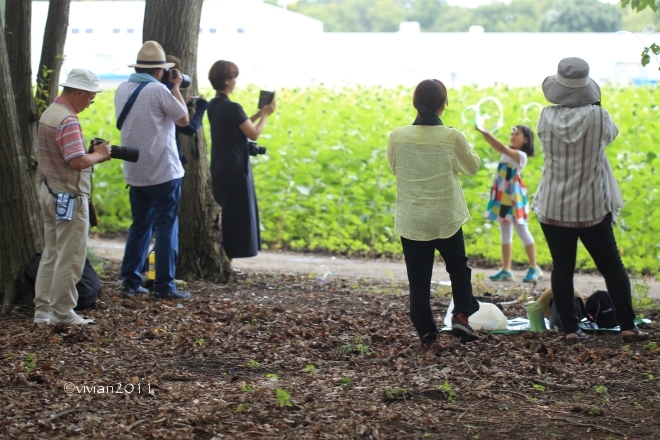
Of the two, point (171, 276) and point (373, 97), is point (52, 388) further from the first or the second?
point (373, 97)

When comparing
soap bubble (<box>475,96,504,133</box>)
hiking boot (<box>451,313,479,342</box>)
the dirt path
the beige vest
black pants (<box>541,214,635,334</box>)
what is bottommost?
the dirt path

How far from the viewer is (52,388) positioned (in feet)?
14.1

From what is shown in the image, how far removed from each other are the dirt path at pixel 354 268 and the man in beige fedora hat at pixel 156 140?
2.37 metres

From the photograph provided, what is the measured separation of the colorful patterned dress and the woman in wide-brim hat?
271 cm

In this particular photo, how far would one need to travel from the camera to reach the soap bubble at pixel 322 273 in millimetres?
8211

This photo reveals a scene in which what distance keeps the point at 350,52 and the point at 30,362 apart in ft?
61.1

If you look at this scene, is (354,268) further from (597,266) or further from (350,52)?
(350,52)

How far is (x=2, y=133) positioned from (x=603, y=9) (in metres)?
50.9

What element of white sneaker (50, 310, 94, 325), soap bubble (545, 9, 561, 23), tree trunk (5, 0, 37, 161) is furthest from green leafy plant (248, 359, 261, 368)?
soap bubble (545, 9, 561, 23)

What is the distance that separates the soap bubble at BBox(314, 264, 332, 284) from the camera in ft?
26.9

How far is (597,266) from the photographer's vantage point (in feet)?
17.6

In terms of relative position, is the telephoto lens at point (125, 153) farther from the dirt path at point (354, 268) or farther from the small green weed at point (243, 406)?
the dirt path at point (354, 268)

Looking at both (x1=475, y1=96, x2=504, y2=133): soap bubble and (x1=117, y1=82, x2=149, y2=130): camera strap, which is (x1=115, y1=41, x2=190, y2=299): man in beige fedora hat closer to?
(x1=117, y1=82, x2=149, y2=130): camera strap

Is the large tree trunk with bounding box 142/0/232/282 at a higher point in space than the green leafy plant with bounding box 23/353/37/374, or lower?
higher
